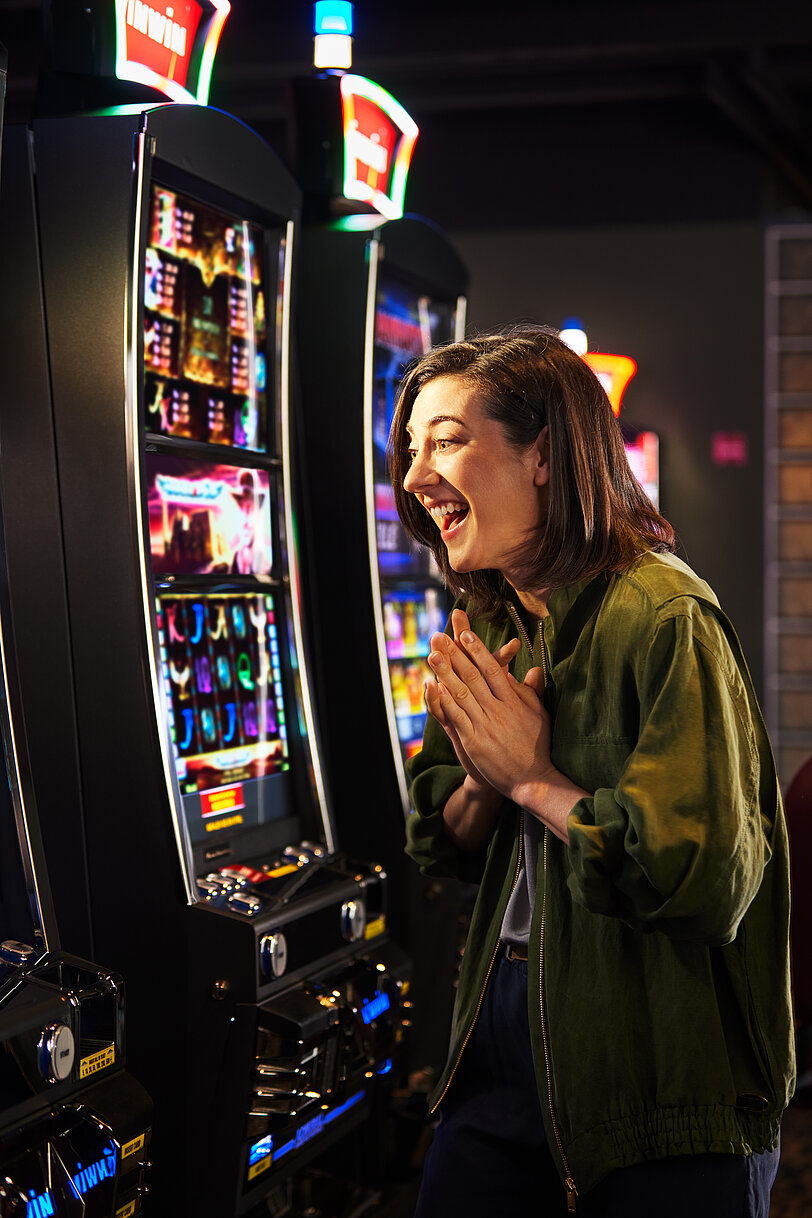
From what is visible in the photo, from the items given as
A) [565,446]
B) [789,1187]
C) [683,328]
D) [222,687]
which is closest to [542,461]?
[565,446]

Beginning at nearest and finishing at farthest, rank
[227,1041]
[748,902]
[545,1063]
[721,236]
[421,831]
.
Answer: [748,902]
[545,1063]
[421,831]
[227,1041]
[721,236]

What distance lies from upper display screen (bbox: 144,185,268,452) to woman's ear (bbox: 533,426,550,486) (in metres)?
1.05

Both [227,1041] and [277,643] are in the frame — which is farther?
[277,643]

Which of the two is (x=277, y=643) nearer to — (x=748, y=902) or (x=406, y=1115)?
(x=406, y=1115)

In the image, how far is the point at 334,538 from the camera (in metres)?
3.03

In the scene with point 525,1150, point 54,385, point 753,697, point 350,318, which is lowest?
point 525,1150

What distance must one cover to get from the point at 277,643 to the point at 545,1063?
1.39m

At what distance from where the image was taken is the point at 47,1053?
1.51 m

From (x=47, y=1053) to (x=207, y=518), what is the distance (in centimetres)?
116

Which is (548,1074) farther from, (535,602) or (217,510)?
(217,510)

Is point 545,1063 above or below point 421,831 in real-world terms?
below

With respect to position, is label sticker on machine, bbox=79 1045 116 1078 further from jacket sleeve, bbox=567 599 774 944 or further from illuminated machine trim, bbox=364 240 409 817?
illuminated machine trim, bbox=364 240 409 817

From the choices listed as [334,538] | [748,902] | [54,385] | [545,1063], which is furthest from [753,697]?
[334,538]

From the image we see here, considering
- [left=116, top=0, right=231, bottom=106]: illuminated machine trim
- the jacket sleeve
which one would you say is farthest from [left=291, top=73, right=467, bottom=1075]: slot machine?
the jacket sleeve
